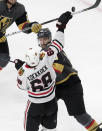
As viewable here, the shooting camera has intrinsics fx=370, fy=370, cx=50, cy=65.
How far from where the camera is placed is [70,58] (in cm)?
475

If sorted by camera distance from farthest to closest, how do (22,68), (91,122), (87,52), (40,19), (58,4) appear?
(58,4) → (40,19) → (87,52) → (91,122) → (22,68)

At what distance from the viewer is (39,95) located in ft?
9.18

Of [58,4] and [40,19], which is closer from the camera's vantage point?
[40,19]

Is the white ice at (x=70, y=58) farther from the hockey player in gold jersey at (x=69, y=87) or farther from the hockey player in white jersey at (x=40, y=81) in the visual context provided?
the hockey player in white jersey at (x=40, y=81)

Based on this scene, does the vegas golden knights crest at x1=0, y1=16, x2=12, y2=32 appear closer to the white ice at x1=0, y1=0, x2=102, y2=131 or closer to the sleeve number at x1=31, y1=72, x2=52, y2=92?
the white ice at x1=0, y1=0, x2=102, y2=131

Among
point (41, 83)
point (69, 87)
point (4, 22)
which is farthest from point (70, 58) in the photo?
point (41, 83)

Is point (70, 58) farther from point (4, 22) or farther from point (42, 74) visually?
point (42, 74)

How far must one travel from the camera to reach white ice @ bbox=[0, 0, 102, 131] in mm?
3648

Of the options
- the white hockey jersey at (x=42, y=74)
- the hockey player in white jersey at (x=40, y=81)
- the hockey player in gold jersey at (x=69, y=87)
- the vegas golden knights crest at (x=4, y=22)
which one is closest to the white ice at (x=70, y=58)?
the hockey player in gold jersey at (x=69, y=87)

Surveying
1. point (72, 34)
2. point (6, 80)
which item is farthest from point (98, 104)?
point (72, 34)

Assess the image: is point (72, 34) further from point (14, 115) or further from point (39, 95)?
point (39, 95)

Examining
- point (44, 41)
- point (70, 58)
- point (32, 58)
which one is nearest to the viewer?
point (32, 58)

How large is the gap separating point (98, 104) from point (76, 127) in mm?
445

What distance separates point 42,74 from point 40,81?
6 cm
